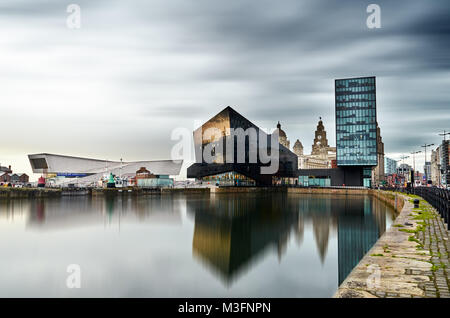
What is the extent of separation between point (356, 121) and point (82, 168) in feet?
345

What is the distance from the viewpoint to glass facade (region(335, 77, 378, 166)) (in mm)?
101438

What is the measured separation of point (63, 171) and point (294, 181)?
283 feet

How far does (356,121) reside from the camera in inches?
4043

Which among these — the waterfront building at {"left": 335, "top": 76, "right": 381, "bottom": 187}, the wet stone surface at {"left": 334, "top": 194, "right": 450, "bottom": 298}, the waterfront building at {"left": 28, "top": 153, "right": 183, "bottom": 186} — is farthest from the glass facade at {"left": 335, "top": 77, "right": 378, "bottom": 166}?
the wet stone surface at {"left": 334, "top": 194, "right": 450, "bottom": 298}

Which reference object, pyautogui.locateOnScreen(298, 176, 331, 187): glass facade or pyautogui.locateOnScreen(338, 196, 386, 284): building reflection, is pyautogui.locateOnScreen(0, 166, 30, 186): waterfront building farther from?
pyautogui.locateOnScreen(338, 196, 386, 284): building reflection

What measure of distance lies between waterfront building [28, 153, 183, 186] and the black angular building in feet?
108

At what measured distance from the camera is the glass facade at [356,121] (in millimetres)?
101438

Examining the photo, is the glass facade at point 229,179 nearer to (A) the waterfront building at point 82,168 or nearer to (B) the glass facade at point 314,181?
(B) the glass facade at point 314,181

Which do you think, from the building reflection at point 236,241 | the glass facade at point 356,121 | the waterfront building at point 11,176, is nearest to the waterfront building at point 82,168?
the waterfront building at point 11,176

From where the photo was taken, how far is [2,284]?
12.9 metres

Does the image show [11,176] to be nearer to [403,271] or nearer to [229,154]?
[229,154]

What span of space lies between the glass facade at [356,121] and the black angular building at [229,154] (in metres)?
23.9

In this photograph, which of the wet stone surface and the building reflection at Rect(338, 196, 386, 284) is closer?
the wet stone surface

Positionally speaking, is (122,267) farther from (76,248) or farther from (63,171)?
(63,171)
